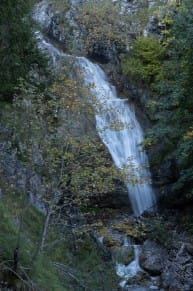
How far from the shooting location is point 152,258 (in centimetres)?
1099

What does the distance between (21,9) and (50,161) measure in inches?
175

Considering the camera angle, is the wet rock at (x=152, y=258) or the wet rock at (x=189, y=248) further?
the wet rock at (x=189, y=248)

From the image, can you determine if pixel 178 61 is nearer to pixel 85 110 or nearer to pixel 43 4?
pixel 85 110

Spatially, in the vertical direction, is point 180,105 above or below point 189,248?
above

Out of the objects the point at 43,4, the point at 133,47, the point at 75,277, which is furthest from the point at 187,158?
the point at 43,4

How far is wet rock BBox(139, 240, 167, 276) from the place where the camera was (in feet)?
34.8

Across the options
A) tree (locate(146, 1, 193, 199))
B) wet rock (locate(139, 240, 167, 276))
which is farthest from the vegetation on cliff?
wet rock (locate(139, 240, 167, 276))

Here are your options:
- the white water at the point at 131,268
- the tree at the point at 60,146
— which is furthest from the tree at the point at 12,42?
the white water at the point at 131,268

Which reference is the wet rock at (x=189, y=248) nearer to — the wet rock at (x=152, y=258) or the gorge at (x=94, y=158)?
the gorge at (x=94, y=158)

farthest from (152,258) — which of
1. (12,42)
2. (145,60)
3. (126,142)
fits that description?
(145,60)

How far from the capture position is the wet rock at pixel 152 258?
10621mm

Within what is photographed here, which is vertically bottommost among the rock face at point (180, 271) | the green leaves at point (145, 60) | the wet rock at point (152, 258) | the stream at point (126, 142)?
the rock face at point (180, 271)

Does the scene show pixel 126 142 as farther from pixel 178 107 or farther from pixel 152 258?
pixel 152 258

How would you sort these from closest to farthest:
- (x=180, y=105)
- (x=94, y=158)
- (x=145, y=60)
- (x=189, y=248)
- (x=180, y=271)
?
1. (x=94, y=158)
2. (x=180, y=271)
3. (x=180, y=105)
4. (x=189, y=248)
5. (x=145, y=60)
